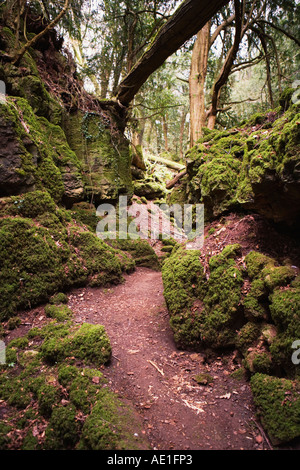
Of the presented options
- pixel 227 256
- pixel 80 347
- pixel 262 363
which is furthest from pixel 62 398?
pixel 227 256

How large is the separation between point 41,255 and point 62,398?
2.50 metres

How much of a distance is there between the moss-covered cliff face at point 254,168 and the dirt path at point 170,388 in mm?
2077

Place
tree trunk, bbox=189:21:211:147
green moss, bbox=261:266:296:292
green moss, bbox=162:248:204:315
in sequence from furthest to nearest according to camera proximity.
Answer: tree trunk, bbox=189:21:211:147, green moss, bbox=162:248:204:315, green moss, bbox=261:266:296:292

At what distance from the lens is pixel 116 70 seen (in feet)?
33.6

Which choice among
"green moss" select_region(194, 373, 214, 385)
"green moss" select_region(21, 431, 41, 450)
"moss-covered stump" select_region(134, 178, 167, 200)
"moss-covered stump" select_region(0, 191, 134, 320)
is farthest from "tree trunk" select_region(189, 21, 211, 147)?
"green moss" select_region(21, 431, 41, 450)

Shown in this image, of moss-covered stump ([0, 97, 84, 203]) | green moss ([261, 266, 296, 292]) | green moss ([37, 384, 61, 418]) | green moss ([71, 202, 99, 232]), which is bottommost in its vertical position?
green moss ([37, 384, 61, 418])

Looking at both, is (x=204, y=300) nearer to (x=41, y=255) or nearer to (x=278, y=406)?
(x=278, y=406)

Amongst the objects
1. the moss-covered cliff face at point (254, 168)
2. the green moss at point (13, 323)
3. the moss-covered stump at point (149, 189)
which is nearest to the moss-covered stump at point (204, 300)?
the moss-covered cliff face at point (254, 168)

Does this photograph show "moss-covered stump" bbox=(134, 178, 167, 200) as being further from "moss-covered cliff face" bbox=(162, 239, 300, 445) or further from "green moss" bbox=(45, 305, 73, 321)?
"green moss" bbox=(45, 305, 73, 321)

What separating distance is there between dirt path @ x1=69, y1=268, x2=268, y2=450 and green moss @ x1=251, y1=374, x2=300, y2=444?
0.17m

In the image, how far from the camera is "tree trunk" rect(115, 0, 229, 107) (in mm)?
4441

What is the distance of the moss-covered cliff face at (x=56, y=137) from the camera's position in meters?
4.46
